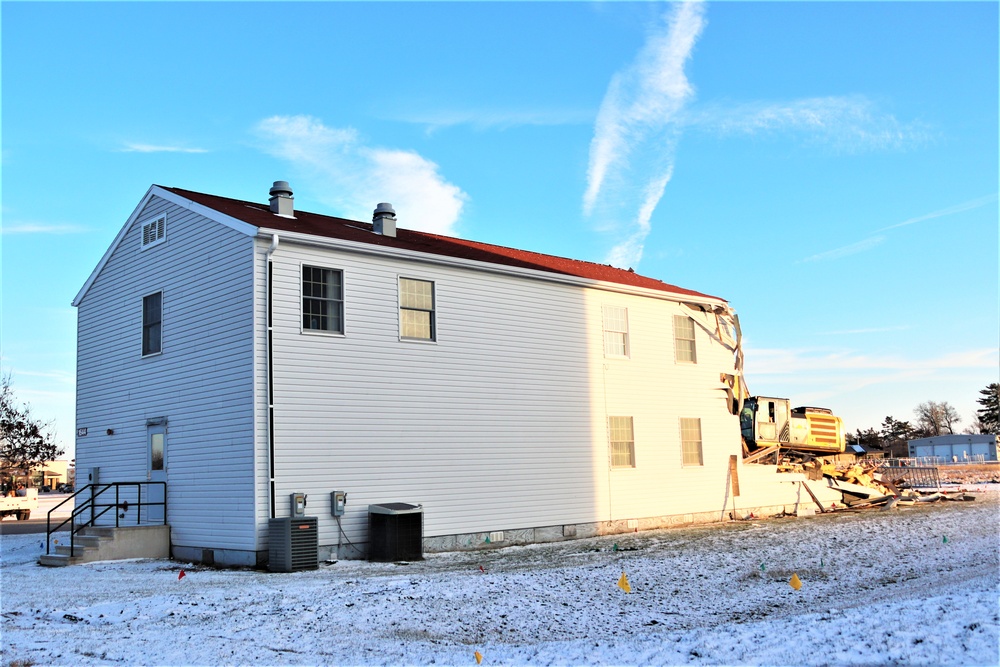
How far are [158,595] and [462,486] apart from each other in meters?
7.93

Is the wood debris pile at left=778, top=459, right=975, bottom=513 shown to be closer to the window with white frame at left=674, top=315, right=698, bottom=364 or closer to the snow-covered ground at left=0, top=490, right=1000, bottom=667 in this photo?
the window with white frame at left=674, top=315, right=698, bottom=364

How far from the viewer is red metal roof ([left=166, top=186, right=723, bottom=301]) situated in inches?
699

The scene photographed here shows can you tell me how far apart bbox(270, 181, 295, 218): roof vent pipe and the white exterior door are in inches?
206

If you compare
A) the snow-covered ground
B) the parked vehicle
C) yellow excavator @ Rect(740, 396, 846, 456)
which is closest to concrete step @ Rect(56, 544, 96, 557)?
the snow-covered ground

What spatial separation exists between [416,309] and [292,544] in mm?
5822

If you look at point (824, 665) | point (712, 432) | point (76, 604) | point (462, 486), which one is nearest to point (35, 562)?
point (76, 604)

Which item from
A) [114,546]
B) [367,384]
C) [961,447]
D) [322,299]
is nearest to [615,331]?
[367,384]

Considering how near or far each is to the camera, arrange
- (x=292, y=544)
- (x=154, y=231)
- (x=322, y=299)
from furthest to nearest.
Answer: (x=154, y=231) < (x=322, y=299) < (x=292, y=544)

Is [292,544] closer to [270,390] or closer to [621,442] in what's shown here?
[270,390]

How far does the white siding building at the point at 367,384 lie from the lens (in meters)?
16.5

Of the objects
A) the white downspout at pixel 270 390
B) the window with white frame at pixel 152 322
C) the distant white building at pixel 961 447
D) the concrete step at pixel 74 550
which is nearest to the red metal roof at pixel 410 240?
the white downspout at pixel 270 390

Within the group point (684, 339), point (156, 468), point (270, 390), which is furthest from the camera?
point (684, 339)

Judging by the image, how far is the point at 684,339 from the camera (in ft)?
81.5

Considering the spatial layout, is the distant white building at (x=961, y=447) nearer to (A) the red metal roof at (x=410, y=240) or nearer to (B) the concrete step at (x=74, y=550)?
(A) the red metal roof at (x=410, y=240)
